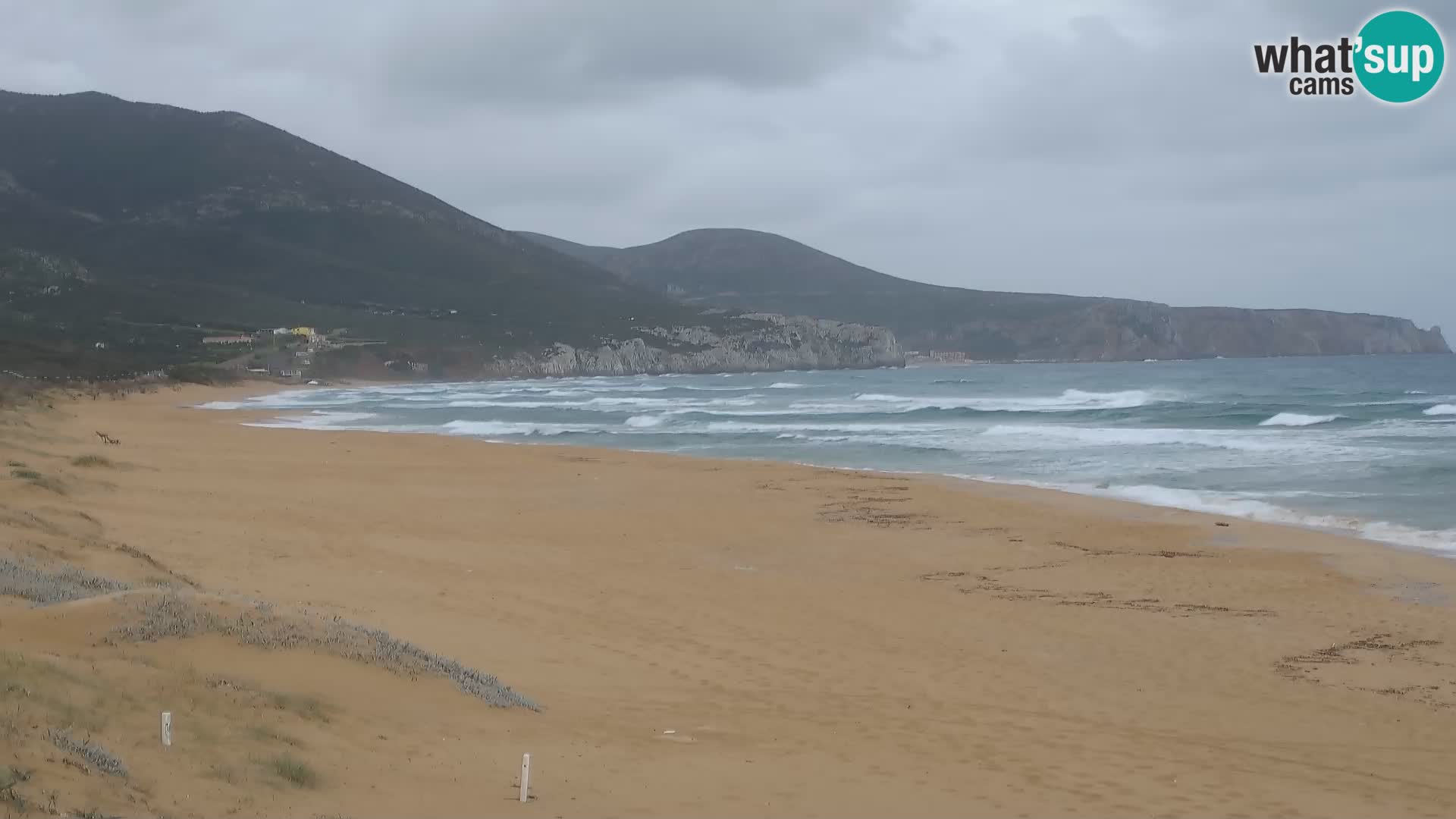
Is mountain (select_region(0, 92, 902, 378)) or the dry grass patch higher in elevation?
mountain (select_region(0, 92, 902, 378))

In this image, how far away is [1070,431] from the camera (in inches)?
1319

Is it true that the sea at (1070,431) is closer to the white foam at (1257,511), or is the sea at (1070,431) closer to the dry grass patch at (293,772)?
the white foam at (1257,511)

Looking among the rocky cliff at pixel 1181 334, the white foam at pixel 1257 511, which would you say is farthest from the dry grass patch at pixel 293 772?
the rocky cliff at pixel 1181 334

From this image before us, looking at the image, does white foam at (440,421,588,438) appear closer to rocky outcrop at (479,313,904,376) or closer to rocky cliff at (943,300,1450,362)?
rocky outcrop at (479,313,904,376)

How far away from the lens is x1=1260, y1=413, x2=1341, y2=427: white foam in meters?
34.7

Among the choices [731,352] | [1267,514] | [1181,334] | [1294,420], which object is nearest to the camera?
[1267,514]

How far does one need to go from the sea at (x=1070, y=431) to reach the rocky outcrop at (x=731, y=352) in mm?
38577

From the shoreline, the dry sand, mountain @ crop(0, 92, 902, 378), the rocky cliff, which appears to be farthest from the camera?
the rocky cliff

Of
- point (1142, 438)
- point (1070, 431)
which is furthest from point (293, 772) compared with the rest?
point (1070, 431)

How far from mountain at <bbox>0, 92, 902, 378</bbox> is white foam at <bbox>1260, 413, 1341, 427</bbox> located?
70.3 meters

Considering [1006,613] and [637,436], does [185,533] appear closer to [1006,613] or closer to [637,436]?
[1006,613]

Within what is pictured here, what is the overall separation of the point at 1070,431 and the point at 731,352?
97.3 metres

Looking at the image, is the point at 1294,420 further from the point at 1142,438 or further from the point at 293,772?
the point at 293,772

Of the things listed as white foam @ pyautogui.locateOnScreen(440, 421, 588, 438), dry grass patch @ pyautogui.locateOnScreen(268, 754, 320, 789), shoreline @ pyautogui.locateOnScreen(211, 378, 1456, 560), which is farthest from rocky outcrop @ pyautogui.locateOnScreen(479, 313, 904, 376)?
dry grass patch @ pyautogui.locateOnScreen(268, 754, 320, 789)
